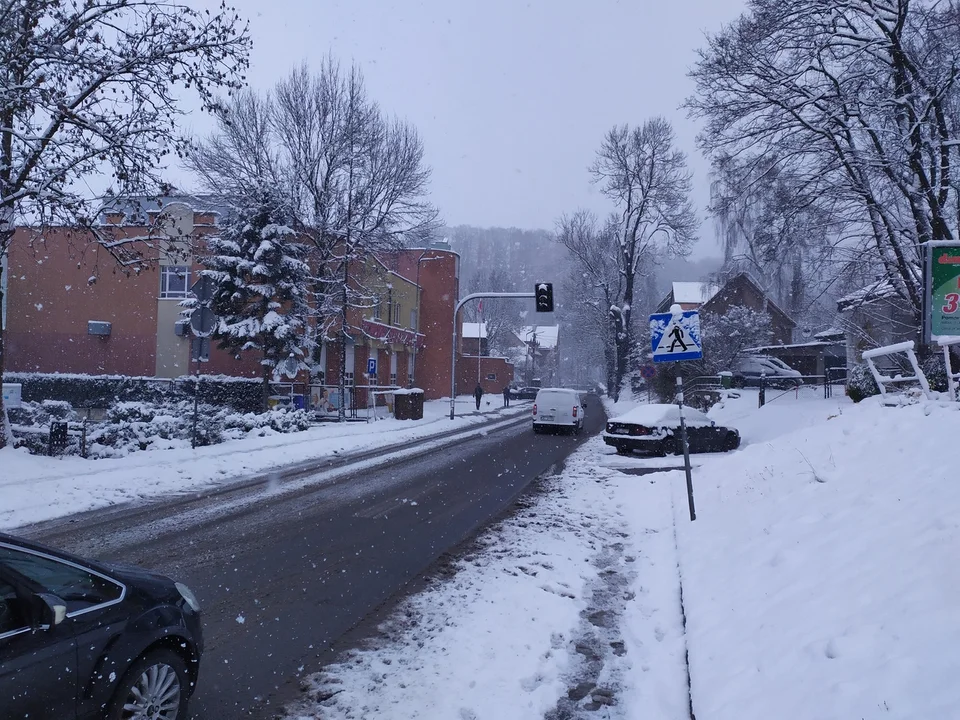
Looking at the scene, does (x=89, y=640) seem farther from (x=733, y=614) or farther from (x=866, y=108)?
(x=866, y=108)

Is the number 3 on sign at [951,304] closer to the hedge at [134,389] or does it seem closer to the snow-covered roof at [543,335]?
the hedge at [134,389]

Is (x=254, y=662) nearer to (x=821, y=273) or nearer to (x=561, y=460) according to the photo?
(x=561, y=460)

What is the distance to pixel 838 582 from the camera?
15.8 feet

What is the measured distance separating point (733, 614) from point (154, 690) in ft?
13.7

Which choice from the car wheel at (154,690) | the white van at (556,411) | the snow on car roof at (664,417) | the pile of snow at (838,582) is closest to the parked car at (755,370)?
the white van at (556,411)

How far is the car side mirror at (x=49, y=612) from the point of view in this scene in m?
3.19

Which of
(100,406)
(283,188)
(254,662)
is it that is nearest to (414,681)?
(254,662)

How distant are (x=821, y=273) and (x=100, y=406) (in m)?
28.8

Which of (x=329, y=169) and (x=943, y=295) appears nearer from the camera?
(x=943, y=295)

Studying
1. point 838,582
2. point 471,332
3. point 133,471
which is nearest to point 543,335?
point 471,332

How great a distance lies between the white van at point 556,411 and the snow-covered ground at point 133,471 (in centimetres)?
817

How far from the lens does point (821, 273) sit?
1878 centimetres

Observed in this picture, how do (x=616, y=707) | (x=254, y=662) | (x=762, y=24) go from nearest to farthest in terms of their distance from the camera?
(x=616, y=707), (x=254, y=662), (x=762, y=24)

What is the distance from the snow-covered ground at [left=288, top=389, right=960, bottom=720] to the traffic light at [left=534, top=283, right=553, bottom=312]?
18807 mm
